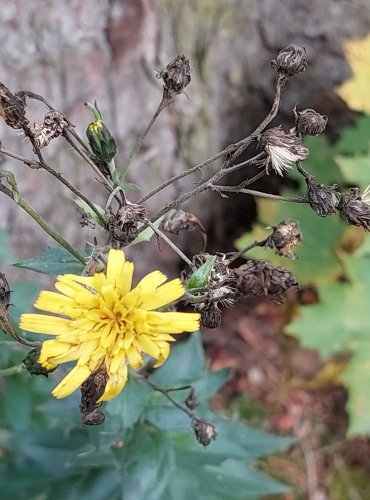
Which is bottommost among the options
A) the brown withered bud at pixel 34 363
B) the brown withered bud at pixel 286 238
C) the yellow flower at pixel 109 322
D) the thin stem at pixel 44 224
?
the brown withered bud at pixel 34 363

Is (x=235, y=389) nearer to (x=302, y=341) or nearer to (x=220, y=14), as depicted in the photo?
(x=302, y=341)

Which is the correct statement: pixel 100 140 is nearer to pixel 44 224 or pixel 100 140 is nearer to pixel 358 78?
pixel 44 224

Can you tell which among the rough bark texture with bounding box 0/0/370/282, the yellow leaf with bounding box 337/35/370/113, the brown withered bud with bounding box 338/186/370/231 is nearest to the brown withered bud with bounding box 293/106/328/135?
the brown withered bud with bounding box 338/186/370/231

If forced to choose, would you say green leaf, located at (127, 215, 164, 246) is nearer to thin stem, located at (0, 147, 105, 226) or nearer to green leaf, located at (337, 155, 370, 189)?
thin stem, located at (0, 147, 105, 226)

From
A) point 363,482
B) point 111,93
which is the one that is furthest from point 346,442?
point 111,93

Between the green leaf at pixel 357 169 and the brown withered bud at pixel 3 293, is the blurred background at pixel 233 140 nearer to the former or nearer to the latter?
the green leaf at pixel 357 169

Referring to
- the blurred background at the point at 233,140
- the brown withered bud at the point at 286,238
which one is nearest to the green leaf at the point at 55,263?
the brown withered bud at the point at 286,238
